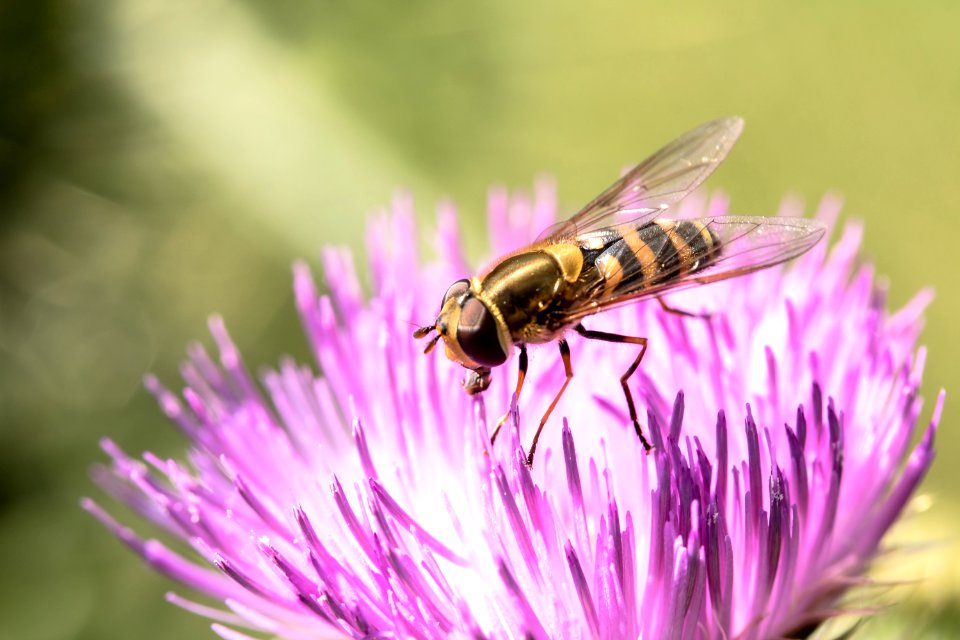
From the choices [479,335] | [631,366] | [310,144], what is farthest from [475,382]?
[310,144]

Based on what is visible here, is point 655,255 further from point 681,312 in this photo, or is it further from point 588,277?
point 681,312

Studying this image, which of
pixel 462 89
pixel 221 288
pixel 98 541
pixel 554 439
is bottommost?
pixel 554 439

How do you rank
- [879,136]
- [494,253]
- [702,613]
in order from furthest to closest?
[879,136] < [494,253] < [702,613]

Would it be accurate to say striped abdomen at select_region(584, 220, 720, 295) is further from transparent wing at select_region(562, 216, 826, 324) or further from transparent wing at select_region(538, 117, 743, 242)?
transparent wing at select_region(538, 117, 743, 242)

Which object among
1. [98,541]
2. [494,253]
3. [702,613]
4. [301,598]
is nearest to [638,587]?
[702,613]

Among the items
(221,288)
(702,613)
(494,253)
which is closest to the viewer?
(702,613)

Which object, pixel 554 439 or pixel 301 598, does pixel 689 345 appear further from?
pixel 301 598

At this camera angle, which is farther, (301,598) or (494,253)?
(494,253)
